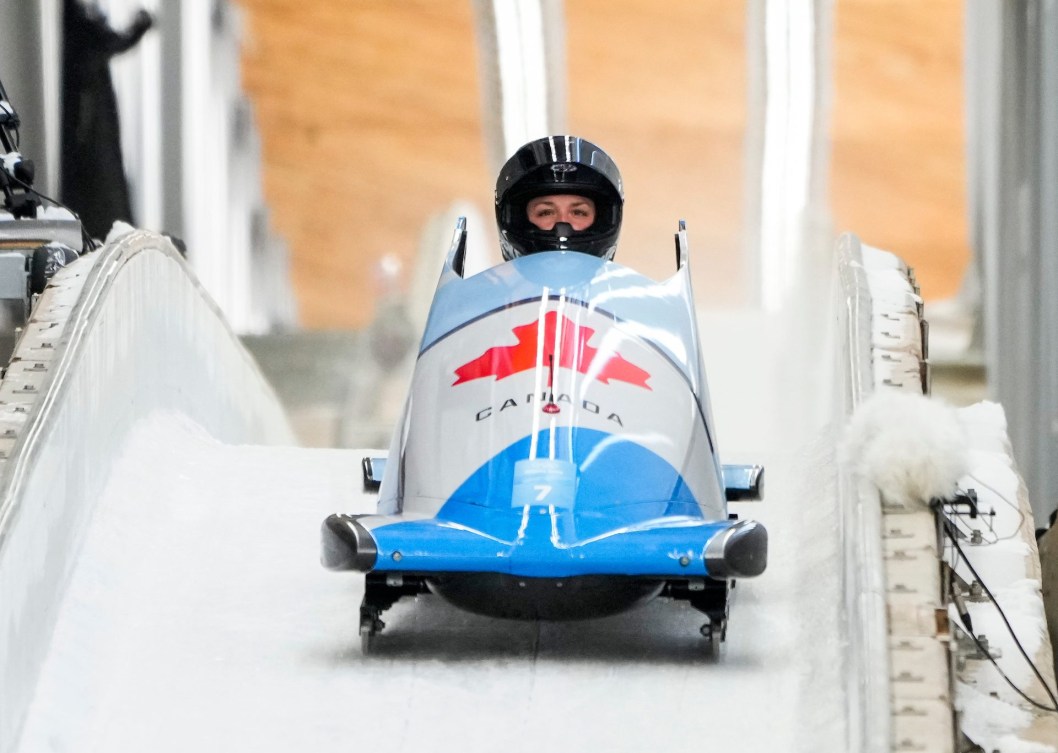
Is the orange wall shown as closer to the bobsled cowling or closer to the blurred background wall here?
the blurred background wall

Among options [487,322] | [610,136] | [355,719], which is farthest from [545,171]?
[610,136]

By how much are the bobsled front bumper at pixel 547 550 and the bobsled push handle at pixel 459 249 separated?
1042 millimetres

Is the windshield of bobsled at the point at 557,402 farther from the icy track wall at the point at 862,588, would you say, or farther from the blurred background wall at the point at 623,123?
the blurred background wall at the point at 623,123

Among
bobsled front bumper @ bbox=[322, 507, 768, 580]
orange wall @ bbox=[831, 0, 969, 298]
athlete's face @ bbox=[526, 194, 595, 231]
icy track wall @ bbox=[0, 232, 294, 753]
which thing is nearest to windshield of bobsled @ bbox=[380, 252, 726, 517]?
bobsled front bumper @ bbox=[322, 507, 768, 580]

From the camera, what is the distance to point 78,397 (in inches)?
136

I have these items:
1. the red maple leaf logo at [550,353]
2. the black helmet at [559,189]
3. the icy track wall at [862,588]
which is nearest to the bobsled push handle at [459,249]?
the black helmet at [559,189]

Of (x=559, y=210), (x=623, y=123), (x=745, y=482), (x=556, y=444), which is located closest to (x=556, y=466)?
(x=556, y=444)

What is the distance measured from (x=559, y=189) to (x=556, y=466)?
929mm

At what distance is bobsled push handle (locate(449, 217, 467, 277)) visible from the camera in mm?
3750

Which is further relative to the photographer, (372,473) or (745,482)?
(372,473)

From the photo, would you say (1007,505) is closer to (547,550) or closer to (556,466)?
(556,466)

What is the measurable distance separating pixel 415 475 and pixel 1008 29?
603 centimetres

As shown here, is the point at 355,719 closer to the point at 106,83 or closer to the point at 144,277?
the point at 144,277

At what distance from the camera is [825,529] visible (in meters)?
3.57
